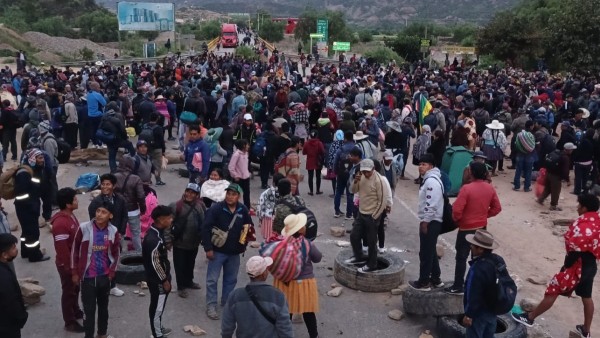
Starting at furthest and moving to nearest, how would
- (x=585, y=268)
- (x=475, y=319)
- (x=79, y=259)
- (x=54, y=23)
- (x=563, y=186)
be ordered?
(x=54, y=23)
(x=563, y=186)
(x=585, y=268)
(x=79, y=259)
(x=475, y=319)

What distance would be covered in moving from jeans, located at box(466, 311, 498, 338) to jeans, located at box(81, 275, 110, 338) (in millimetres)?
3711

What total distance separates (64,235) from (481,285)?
4.26m

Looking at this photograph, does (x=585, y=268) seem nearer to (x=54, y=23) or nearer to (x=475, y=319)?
(x=475, y=319)

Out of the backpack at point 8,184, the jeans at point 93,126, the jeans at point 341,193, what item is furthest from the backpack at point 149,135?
the jeans at point 93,126

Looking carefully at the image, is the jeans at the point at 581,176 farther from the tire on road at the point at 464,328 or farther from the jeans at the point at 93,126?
the jeans at the point at 93,126

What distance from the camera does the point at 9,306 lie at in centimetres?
518

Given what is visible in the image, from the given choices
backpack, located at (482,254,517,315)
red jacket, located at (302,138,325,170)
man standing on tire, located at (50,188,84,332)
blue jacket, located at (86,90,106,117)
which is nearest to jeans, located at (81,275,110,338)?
man standing on tire, located at (50,188,84,332)

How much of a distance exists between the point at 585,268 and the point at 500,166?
30.6 ft

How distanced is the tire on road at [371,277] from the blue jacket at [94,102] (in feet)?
30.0

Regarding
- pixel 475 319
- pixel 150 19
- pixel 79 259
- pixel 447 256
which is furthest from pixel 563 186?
pixel 150 19

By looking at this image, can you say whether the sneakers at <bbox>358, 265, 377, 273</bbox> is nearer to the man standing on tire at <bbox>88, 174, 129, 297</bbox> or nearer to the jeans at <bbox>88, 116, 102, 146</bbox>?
the man standing on tire at <bbox>88, 174, 129, 297</bbox>

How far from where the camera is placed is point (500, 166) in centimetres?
1587

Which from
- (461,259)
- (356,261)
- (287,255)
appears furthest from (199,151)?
(461,259)

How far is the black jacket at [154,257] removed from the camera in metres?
6.21
